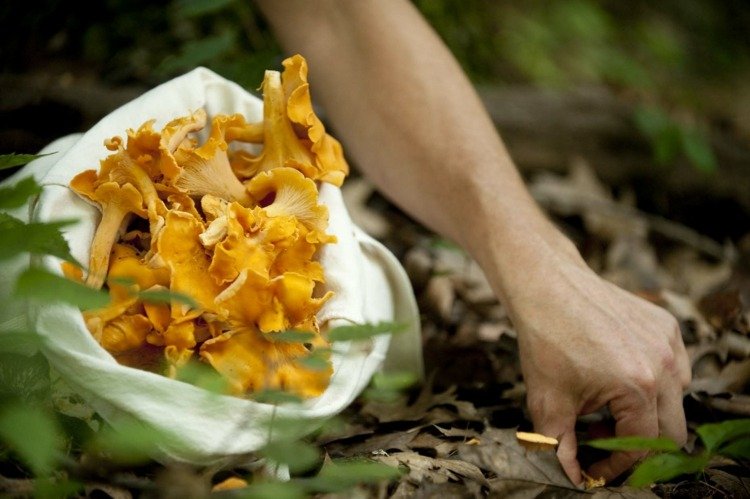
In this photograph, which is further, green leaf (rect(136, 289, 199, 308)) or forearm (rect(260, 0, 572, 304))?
forearm (rect(260, 0, 572, 304))

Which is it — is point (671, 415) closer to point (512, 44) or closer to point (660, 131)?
point (660, 131)

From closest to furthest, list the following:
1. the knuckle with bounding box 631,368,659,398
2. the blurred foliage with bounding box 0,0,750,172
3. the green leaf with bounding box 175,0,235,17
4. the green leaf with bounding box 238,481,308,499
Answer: the green leaf with bounding box 238,481,308,499, the knuckle with bounding box 631,368,659,398, the green leaf with bounding box 175,0,235,17, the blurred foliage with bounding box 0,0,750,172

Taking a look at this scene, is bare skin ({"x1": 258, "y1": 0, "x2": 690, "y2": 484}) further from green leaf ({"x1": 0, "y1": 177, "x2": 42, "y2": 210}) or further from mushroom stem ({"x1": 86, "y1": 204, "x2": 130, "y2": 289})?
green leaf ({"x1": 0, "y1": 177, "x2": 42, "y2": 210})

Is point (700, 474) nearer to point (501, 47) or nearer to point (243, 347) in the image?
point (243, 347)

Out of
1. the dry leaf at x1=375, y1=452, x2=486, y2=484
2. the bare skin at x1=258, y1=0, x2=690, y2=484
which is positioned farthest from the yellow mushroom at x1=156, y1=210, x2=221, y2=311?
the bare skin at x1=258, y1=0, x2=690, y2=484

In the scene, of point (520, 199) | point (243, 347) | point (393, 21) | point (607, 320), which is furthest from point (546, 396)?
point (393, 21)
